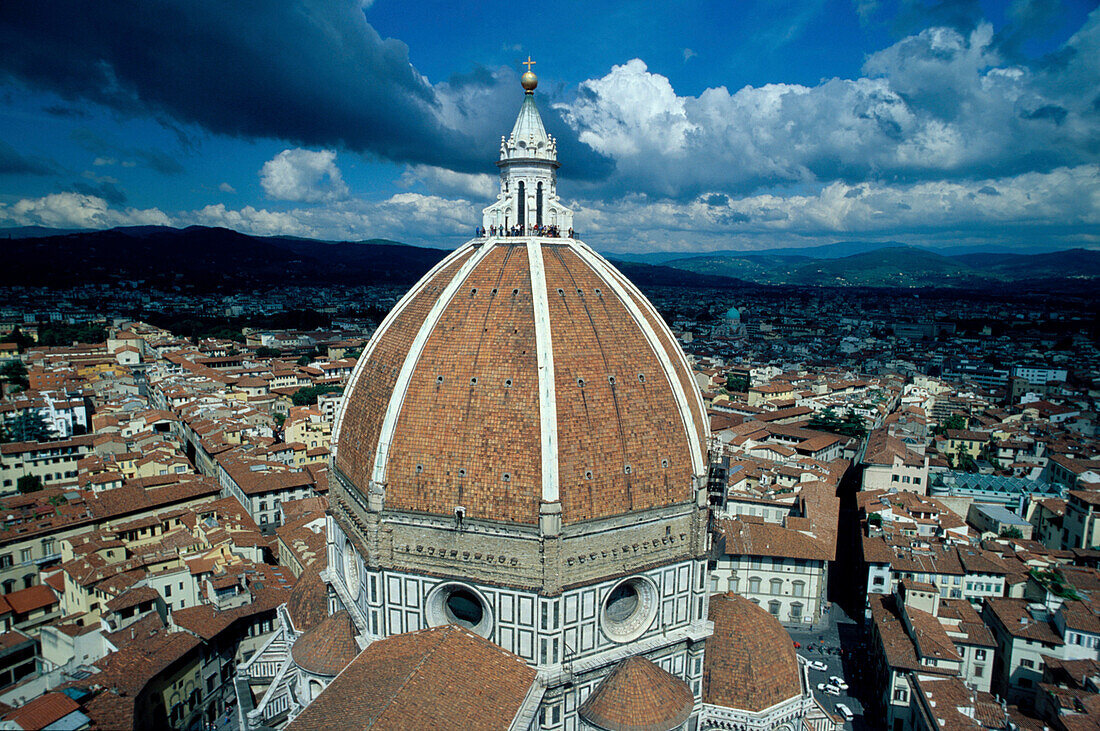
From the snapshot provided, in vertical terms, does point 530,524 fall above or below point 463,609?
above

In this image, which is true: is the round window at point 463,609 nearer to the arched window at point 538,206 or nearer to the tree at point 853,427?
the arched window at point 538,206

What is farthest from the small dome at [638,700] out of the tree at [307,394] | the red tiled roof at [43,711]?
the tree at [307,394]

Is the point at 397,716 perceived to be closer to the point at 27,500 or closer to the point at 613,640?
the point at 613,640

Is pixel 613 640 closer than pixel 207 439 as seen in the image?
Yes

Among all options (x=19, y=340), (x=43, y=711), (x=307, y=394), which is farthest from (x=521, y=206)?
(x=19, y=340)

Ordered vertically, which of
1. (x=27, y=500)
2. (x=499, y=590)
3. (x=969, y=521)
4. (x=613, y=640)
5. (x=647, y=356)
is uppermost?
(x=647, y=356)

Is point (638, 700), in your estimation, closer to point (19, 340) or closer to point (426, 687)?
point (426, 687)

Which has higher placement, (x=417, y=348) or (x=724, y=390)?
(x=417, y=348)

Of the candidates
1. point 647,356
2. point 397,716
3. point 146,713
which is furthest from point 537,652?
point 146,713
